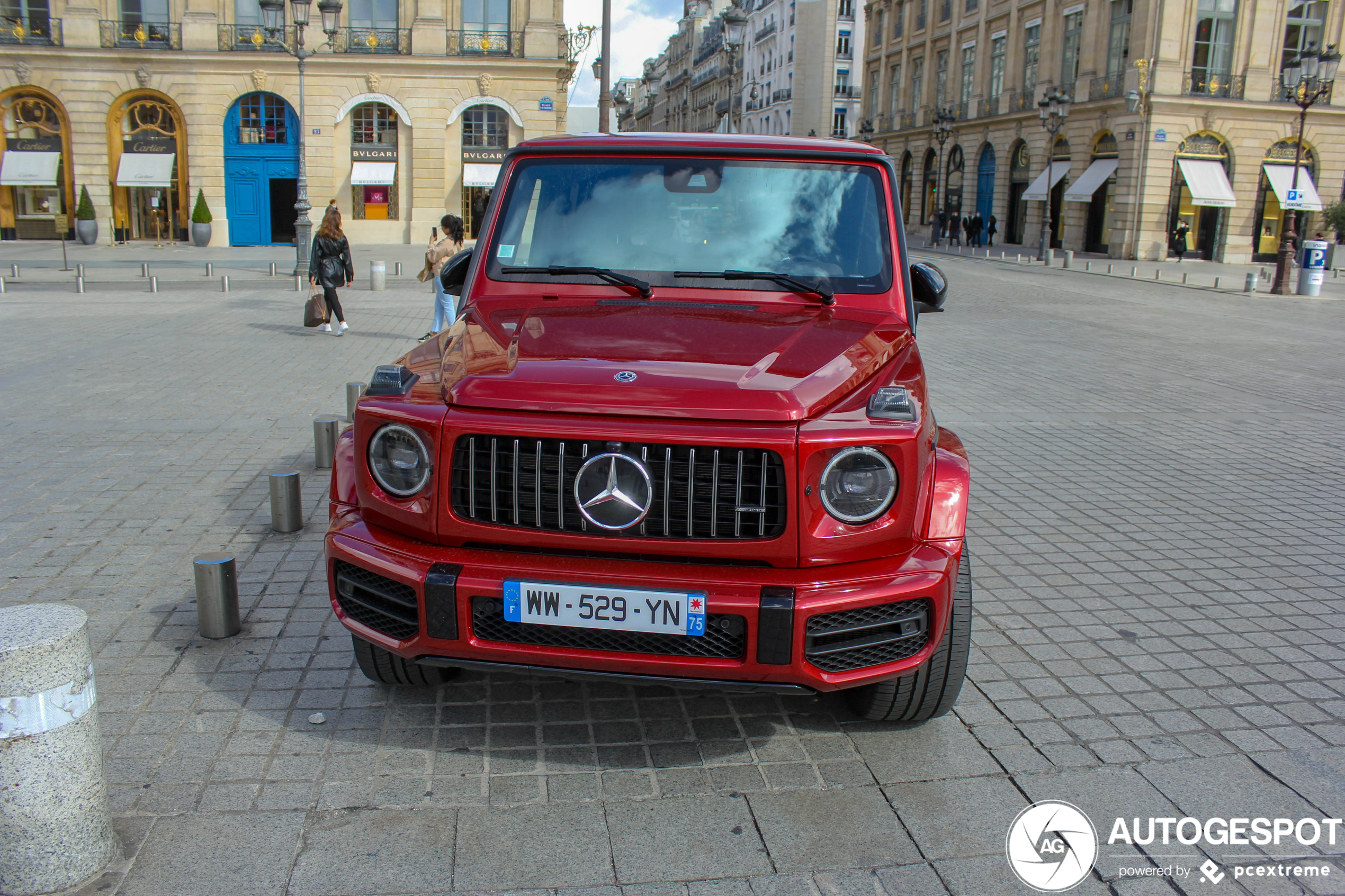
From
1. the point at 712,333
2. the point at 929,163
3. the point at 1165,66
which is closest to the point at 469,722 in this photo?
the point at 712,333

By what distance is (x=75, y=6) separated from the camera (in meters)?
34.1

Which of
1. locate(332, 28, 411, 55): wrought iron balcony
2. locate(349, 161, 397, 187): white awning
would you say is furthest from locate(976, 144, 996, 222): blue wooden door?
locate(349, 161, 397, 187): white awning

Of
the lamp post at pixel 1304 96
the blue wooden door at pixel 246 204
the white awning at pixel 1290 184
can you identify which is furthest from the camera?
the white awning at pixel 1290 184

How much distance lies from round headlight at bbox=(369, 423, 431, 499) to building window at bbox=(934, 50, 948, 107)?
186 feet

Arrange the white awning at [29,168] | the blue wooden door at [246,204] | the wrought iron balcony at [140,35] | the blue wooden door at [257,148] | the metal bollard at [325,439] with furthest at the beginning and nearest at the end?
1. the blue wooden door at [246,204]
2. the blue wooden door at [257,148]
3. the white awning at [29,168]
4. the wrought iron balcony at [140,35]
5. the metal bollard at [325,439]

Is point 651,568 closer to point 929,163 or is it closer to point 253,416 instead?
point 253,416

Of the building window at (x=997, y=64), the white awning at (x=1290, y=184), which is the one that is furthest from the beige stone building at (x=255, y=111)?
the white awning at (x=1290, y=184)

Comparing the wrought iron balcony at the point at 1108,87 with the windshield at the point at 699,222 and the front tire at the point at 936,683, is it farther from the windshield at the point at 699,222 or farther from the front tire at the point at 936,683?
the front tire at the point at 936,683

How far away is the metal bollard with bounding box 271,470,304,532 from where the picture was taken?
577 centimetres

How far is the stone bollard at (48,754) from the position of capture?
255 cm

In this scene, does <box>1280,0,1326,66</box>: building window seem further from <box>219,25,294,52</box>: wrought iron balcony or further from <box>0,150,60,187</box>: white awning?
<box>0,150,60,187</box>: white awning

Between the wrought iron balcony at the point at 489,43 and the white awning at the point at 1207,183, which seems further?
the white awning at the point at 1207,183

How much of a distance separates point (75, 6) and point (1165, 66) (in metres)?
37.1

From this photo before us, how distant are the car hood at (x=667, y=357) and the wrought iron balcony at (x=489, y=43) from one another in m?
34.3
